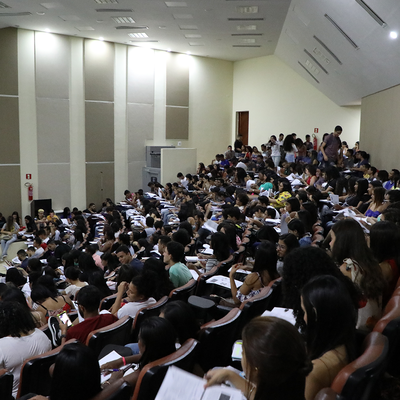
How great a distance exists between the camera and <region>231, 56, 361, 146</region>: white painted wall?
16297 mm

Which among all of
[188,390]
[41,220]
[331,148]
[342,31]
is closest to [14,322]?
[188,390]

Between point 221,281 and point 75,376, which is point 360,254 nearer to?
point 221,281

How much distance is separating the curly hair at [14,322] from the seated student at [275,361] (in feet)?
7.07

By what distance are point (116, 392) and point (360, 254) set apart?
172 centimetres

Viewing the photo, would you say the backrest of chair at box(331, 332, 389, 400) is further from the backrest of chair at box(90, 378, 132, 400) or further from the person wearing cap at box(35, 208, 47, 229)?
the person wearing cap at box(35, 208, 47, 229)

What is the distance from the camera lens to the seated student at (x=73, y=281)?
204 inches

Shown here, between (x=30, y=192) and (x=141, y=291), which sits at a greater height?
(x=141, y=291)

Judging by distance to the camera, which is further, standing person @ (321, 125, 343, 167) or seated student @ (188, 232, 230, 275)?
standing person @ (321, 125, 343, 167)

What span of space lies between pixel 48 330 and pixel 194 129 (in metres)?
16.0

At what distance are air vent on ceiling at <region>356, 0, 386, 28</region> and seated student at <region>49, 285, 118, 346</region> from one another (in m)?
6.64

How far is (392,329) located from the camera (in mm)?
2156

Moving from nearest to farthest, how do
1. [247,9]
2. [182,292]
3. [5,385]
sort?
[5,385]
[182,292]
[247,9]

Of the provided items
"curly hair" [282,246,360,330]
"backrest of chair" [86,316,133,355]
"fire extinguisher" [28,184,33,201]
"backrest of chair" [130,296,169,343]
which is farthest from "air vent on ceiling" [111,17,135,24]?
"curly hair" [282,246,360,330]

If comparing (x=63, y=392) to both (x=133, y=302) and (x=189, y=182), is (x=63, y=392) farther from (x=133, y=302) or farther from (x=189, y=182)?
(x=189, y=182)
